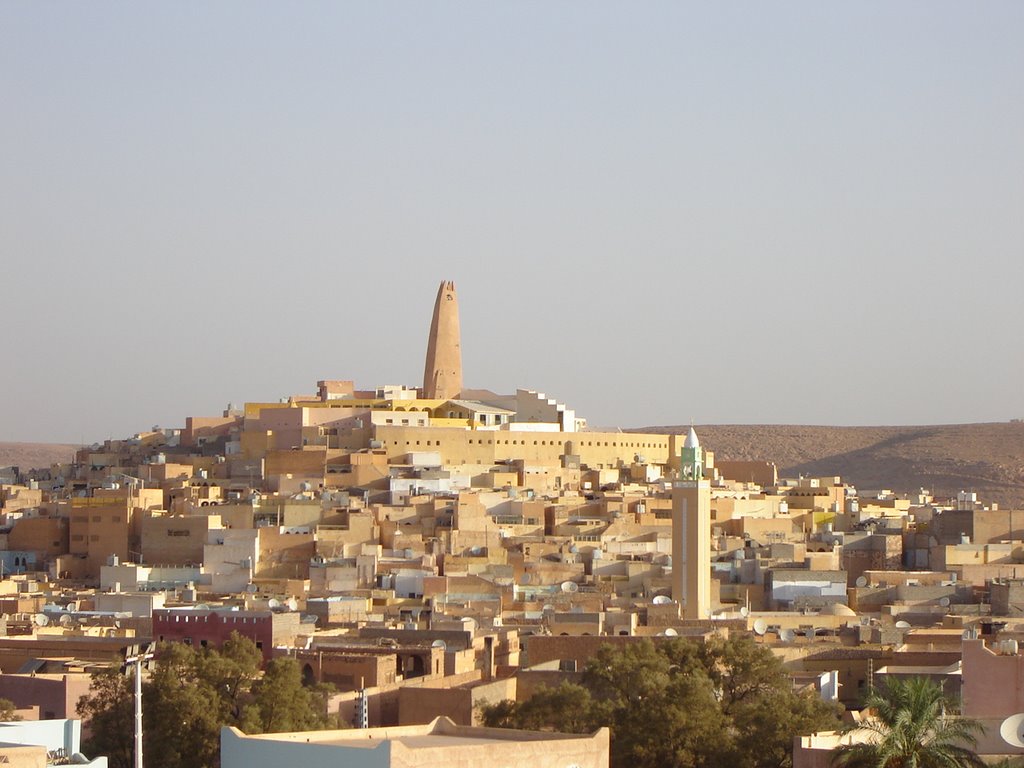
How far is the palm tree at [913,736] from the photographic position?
74.9ft

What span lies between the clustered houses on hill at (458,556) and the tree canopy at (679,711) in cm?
149

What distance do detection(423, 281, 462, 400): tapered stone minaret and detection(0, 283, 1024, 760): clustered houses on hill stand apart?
9 cm

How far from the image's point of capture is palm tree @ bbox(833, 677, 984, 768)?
74.9 feet

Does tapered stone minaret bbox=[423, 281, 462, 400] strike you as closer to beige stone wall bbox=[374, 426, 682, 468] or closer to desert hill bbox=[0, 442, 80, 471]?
beige stone wall bbox=[374, 426, 682, 468]

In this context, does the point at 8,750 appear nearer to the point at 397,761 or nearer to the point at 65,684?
the point at 397,761

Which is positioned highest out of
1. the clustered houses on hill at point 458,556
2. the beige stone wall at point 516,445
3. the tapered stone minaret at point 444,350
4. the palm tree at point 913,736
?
the tapered stone minaret at point 444,350

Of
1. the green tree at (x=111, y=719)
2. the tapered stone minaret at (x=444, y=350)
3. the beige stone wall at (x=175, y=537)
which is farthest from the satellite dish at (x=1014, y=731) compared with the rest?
the tapered stone minaret at (x=444, y=350)

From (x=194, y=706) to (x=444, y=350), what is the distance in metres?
40.9

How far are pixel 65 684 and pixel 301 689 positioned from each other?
3.72m

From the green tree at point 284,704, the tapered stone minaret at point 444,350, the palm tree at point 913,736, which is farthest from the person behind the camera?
the tapered stone minaret at point 444,350

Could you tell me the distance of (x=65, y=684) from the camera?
106 ft

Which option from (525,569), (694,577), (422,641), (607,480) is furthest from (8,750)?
(607,480)

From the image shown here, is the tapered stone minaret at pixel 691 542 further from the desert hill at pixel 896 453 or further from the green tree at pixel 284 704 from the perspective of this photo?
the desert hill at pixel 896 453

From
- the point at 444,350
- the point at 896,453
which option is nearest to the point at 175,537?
the point at 444,350
